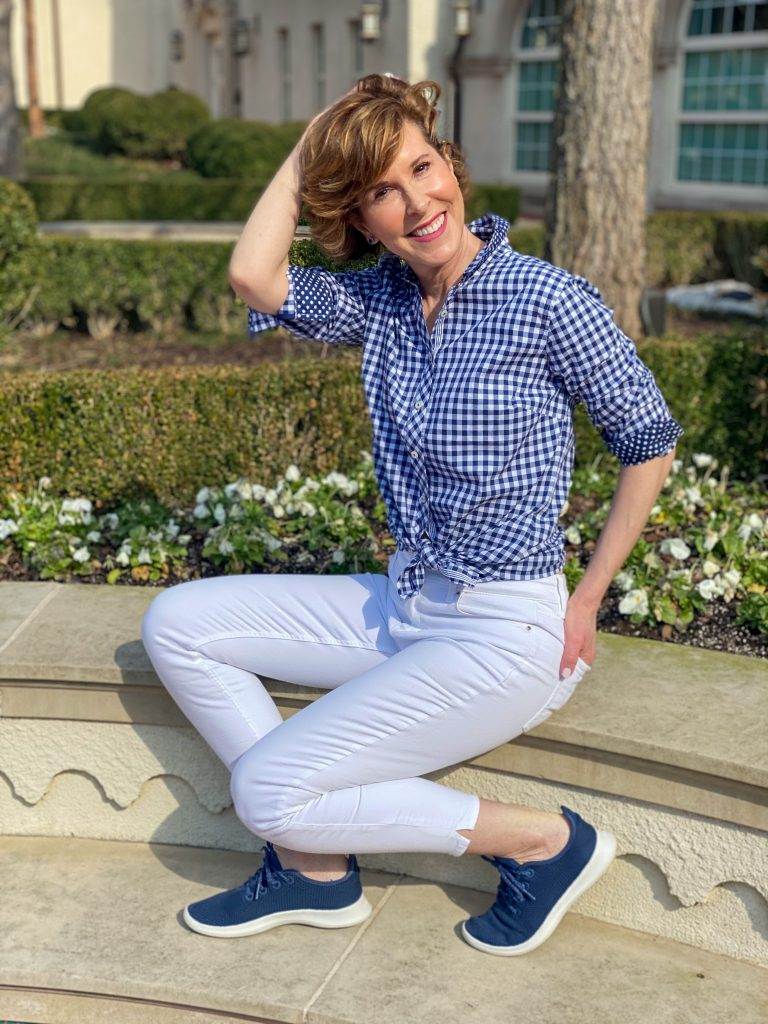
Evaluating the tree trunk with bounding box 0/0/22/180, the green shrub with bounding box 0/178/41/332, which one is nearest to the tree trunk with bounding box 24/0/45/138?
the tree trunk with bounding box 0/0/22/180

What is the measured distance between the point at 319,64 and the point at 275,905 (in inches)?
1002

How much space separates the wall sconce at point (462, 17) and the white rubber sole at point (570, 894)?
65.0 feet

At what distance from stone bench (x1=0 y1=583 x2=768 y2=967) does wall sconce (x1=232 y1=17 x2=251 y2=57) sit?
1087 inches

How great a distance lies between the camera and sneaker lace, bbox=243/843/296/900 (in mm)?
2523

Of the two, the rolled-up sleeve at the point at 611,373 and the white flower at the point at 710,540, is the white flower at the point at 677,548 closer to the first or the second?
the white flower at the point at 710,540

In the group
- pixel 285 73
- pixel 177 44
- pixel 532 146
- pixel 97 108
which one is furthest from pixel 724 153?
pixel 177 44

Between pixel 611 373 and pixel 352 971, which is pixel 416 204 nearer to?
pixel 611 373

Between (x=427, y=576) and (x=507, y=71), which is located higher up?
(x=507, y=71)

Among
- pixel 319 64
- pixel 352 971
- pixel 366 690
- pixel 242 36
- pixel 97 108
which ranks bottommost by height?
pixel 352 971

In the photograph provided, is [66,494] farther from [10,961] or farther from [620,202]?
[620,202]

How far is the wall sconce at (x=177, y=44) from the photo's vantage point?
34.0 metres

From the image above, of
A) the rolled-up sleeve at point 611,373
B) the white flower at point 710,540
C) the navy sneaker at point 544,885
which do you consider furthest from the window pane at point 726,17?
the navy sneaker at point 544,885

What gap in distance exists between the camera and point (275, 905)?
2.54 meters

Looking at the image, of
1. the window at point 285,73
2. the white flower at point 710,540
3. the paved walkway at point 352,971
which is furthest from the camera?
the window at point 285,73
